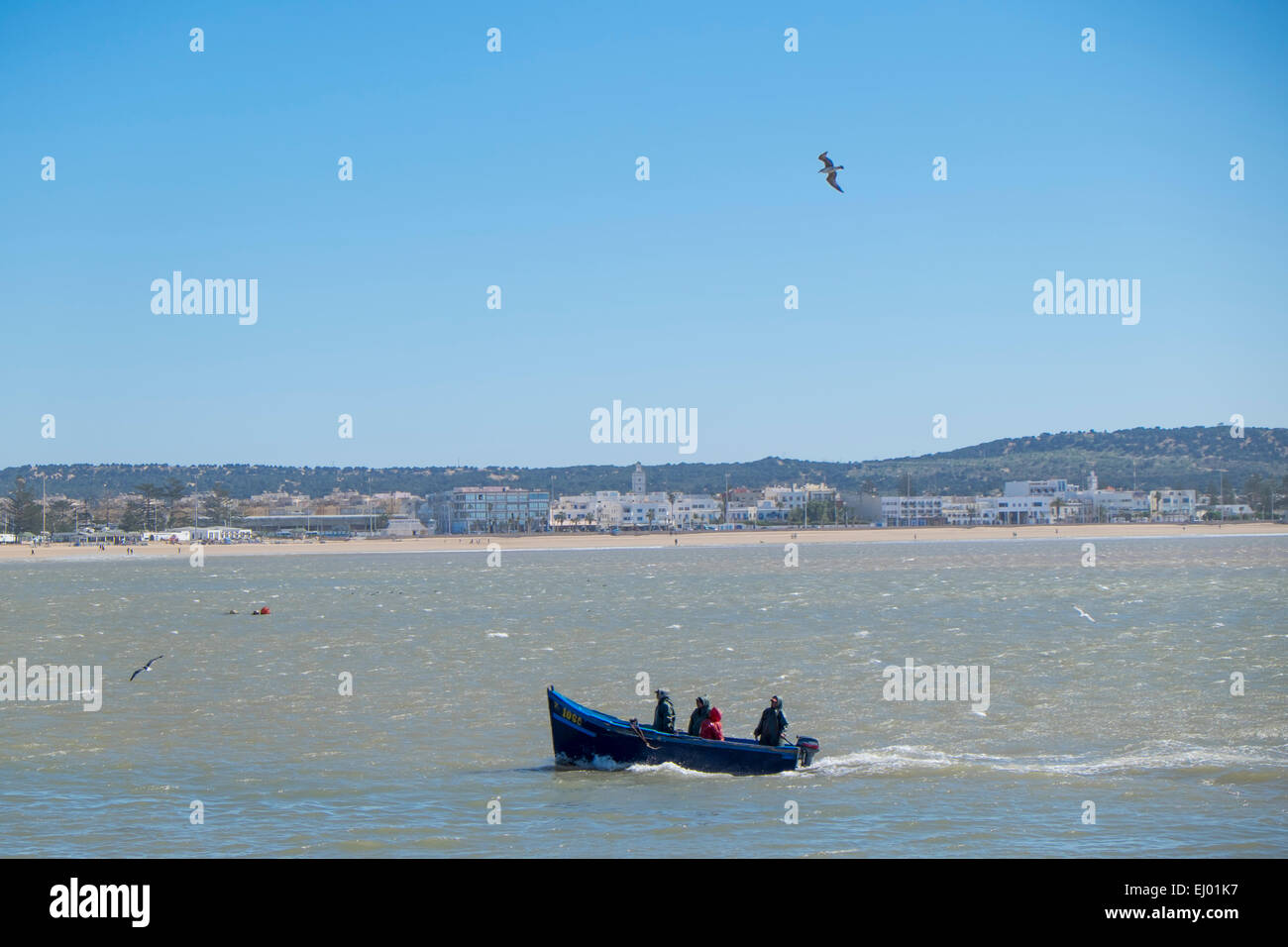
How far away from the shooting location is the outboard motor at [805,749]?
774 inches

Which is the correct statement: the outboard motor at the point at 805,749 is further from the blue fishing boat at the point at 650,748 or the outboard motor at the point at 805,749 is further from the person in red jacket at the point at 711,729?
the person in red jacket at the point at 711,729

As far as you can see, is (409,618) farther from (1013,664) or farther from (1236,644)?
(1236,644)

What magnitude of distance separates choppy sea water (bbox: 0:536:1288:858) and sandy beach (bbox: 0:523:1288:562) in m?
95.4

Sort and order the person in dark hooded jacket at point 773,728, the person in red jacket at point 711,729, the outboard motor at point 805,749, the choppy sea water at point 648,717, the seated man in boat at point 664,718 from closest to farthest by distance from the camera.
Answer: the choppy sea water at point 648,717
the outboard motor at point 805,749
the person in dark hooded jacket at point 773,728
the person in red jacket at point 711,729
the seated man in boat at point 664,718

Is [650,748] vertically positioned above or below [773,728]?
below

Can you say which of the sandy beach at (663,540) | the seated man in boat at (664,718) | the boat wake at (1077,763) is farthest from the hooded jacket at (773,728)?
the sandy beach at (663,540)

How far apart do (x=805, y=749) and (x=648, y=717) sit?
6958 mm

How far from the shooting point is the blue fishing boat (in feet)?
64.6

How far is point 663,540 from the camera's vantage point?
572 feet

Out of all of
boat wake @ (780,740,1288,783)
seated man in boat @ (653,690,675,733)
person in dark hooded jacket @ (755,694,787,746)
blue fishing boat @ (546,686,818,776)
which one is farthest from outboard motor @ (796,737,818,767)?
seated man in boat @ (653,690,675,733)

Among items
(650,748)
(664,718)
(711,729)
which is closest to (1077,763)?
(711,729)

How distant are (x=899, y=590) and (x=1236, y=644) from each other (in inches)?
1069

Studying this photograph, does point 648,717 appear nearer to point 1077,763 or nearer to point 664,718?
point 664,718
